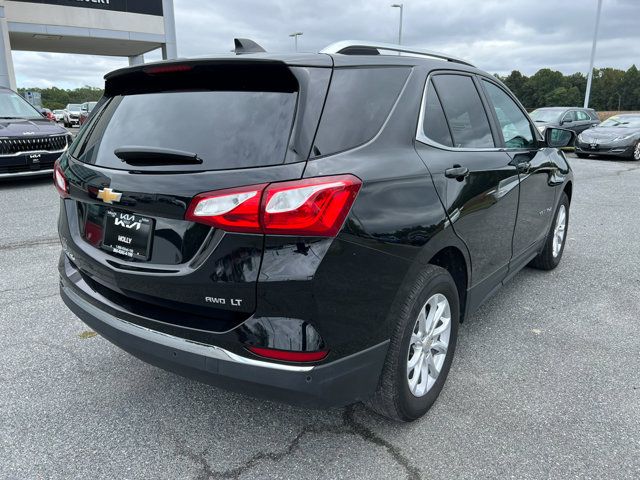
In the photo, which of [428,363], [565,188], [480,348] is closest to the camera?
[428,363]

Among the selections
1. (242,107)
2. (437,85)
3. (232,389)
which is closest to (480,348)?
(437,85)

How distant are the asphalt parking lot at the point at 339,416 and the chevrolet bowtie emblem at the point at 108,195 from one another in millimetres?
1137

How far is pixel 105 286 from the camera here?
2.38 meters

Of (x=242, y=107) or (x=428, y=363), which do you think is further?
(x=428, y=363)

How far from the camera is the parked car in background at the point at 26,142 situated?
8641mm

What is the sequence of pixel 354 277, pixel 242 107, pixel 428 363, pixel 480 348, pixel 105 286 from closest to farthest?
pixel 354 277 → pixel 242 107 → pixel 105 286 → pixel 428 363 → pixel 480 348

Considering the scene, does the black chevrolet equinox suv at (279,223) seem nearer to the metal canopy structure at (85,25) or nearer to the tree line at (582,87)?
the metal canopy structure at (85,25)

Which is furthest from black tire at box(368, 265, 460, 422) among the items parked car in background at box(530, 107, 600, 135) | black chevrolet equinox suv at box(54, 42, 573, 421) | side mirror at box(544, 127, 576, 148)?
parked car in background at box(530, 107, 600, 135)

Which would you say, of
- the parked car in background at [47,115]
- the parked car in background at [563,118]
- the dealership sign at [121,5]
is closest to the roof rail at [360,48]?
the parked car in background at [47,115]

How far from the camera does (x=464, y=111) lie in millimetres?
3021

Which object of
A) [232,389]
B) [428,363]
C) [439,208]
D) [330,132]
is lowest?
[428,363]

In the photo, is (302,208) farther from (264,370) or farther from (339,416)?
(339,416)

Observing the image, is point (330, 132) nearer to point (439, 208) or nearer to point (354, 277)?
point (354, 277)

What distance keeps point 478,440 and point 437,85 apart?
5.96 ft
